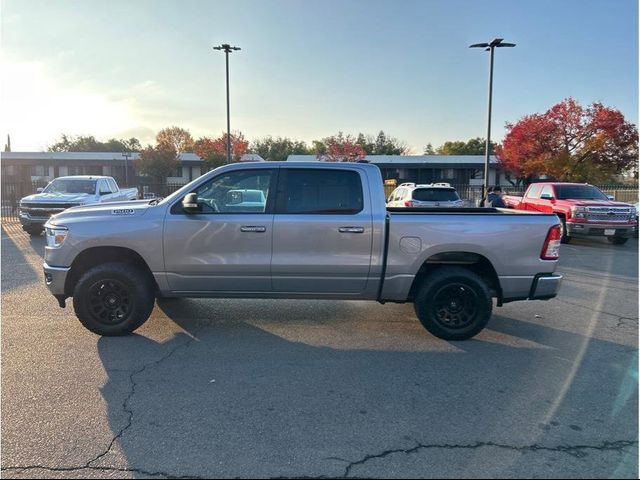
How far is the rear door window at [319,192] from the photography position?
518 cm

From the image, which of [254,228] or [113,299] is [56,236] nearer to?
[113,299]

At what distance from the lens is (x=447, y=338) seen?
17.1ft

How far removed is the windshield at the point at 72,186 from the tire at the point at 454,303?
1370 cm

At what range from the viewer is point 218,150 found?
46.8m

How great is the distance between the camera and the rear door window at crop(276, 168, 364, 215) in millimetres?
5180

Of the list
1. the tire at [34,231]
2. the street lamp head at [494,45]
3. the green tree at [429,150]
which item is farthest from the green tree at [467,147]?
the tire at [34,231]

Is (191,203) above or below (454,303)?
above

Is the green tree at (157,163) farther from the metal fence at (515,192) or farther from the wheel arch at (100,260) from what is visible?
the wheel arch at (100,260)

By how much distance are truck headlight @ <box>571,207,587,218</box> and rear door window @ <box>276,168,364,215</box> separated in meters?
10.6

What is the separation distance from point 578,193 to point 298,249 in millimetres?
12633

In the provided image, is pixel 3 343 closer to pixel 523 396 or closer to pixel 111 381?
pixel 111 381

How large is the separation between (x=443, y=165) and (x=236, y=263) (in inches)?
1725

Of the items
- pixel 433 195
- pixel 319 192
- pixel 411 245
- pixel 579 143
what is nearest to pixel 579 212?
pixel 433 195

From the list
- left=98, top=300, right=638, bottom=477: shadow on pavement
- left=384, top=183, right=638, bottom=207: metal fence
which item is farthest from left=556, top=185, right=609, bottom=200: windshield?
left=384, top=183, right=638, bottom=207: metal fence
